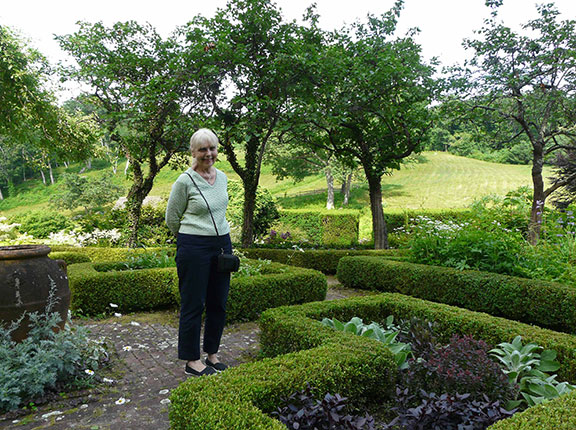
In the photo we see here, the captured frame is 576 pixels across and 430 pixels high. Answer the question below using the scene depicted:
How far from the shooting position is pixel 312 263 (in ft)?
30.9

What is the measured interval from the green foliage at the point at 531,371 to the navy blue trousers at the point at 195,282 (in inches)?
86.1

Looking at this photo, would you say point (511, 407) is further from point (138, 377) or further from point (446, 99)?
point (446, 99)

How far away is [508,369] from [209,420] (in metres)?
2.17

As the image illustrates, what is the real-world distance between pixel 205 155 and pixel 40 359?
2.04m

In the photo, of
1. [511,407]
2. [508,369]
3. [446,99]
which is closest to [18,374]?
[511,407]

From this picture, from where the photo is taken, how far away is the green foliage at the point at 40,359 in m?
2.78

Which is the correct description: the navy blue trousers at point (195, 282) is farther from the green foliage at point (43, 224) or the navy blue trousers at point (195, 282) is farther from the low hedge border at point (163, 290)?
the green foliage at point (43, 224)

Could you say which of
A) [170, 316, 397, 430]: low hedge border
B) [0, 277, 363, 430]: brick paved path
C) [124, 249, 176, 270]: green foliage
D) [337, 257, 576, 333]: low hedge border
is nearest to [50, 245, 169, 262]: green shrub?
[124, 249, 176, 270]: green foliage

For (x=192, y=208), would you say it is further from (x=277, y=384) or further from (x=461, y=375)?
(x=461, y=375)

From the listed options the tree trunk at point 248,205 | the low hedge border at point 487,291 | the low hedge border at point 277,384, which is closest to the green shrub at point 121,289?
the low hedge border at point 277,384

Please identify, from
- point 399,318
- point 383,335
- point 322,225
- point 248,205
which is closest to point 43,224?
point 248,205

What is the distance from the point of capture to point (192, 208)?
10.1 ft

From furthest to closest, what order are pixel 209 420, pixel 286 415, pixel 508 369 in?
1. pixel 508 369
2. pixel 286 415
3. pixel 209 420

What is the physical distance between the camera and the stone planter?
3.11 metres
